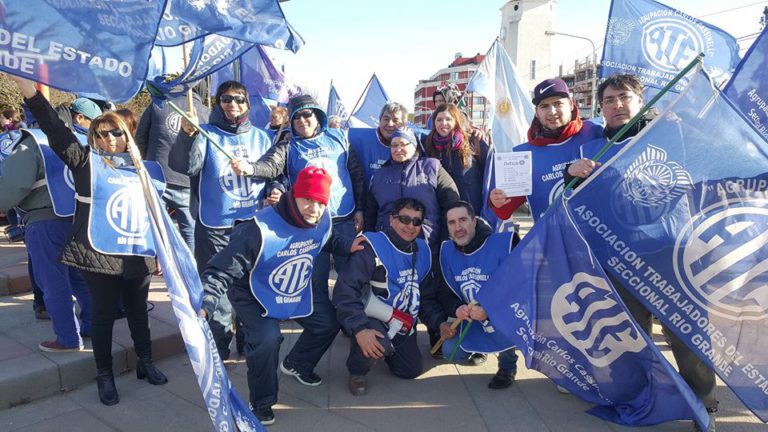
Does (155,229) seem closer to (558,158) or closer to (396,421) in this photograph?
(396,421)

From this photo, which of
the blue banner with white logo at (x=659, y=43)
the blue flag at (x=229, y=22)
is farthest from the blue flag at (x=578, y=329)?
the blue banner with white logo at (x=659, y=43)

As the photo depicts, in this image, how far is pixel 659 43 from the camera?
5105 millimetres

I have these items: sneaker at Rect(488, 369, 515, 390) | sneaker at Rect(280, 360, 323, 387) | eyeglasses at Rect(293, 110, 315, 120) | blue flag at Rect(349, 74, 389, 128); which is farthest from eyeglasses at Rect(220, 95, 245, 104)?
blue flag at Rect(349, 74, 389, 128)

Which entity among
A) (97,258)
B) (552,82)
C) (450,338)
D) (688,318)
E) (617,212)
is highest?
(552,82)

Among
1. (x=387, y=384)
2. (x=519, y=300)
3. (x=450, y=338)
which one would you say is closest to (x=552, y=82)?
(x=519, y=300)

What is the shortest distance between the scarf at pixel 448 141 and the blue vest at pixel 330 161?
31.9 inches

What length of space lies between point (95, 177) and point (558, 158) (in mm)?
3058

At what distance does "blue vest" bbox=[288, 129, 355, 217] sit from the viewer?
3.95 m

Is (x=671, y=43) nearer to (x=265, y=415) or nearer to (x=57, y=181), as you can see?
(x=265, y=415)

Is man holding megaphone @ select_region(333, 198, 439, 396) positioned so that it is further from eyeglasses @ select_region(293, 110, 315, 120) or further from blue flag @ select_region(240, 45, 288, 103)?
blue flag @ select_region(240, 45, 288, 103)

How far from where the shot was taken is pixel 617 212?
2652 millimetres

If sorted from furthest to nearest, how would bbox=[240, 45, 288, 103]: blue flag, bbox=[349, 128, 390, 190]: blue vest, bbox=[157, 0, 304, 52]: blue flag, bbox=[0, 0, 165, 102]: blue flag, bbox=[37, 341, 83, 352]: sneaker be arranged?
bbox=[240, 45, 288, 103]: blue flag → bbox=[349, 128, 390, 190]: blue vest → bbox=[37, 341, 83, 352]: sneaker → bbox=[157, 0, 304, 52]: blue flag → bbox=[0, 0, 165, 102]: blue flag

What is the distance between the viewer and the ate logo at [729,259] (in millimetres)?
2439

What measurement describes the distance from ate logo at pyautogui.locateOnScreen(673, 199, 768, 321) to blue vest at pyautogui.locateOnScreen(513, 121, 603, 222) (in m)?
1.04
